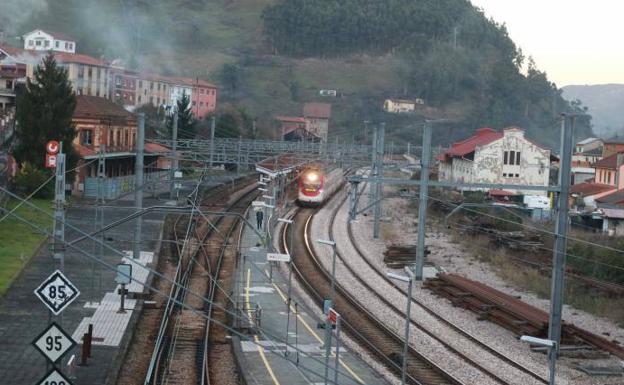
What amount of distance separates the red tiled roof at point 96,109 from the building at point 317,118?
4235 cm

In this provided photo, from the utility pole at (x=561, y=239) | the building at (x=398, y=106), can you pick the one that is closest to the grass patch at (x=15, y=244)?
the utility pole at (x=561, y=239)

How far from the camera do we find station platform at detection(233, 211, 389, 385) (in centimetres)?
1579

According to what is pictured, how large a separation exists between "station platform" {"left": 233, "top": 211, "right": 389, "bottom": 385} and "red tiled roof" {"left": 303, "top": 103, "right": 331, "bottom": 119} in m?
70.1

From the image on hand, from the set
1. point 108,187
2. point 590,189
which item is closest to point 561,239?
point 108,187

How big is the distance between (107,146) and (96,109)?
310 cm

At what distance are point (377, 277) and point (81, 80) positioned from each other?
152ft

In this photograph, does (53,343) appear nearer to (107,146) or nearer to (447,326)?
(447,326)

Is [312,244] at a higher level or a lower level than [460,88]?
lower

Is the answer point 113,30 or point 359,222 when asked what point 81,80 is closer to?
point 359,222

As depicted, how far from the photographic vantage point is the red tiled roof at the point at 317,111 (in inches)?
3824

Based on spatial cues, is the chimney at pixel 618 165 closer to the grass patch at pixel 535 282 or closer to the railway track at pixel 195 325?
the grass patch at pixel 535 282

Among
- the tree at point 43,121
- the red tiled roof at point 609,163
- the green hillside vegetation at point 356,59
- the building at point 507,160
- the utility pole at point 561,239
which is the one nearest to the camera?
the utility pole at point 561,239

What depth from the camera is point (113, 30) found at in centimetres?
12394

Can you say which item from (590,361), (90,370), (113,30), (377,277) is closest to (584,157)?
(377,277)
